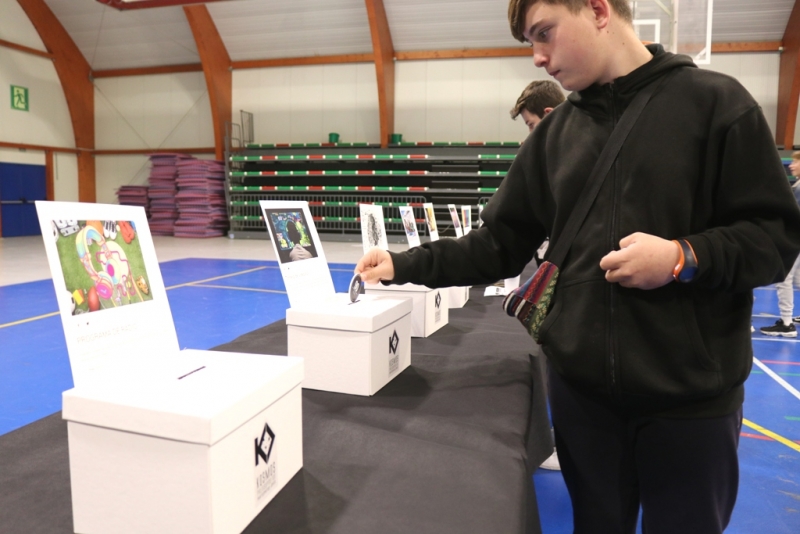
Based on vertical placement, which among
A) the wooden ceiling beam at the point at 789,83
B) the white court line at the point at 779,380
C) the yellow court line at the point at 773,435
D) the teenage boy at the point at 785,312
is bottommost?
the yellow court line at the point at 773,435

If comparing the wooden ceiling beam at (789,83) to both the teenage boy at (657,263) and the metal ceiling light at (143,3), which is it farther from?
the teenage boy at (657,263)

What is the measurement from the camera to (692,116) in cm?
86

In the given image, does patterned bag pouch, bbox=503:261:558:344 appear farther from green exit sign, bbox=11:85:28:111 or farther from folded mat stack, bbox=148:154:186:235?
green exit sign, bbox=11:85:28:111

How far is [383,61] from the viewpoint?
10.0 m

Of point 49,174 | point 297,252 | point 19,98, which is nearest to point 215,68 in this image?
point 19,98

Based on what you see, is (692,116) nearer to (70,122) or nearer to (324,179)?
(324,179)

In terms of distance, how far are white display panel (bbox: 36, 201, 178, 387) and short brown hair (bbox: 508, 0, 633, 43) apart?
736 millimetres

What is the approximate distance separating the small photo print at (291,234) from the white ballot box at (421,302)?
289 mm

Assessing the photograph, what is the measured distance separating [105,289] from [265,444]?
351mm

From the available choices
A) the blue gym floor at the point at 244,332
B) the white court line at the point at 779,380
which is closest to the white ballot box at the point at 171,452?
the blue gym floor at the point at 244,332

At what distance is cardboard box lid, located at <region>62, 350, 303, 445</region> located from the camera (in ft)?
2.15

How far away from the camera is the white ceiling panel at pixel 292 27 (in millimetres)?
10102

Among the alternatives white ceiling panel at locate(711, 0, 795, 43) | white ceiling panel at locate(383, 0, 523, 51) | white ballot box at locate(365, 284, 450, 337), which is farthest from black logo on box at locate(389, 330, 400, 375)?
white ceiling panel at locate(711, 0, 795, 43)

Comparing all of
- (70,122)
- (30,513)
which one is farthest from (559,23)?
(70,122)
